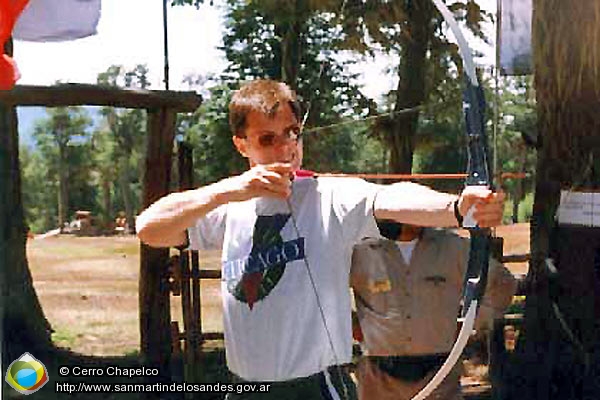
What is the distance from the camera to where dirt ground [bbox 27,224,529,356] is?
7.00 ft

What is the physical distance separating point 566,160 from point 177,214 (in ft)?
3.17

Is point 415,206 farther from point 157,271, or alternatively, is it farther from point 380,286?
point 157,271

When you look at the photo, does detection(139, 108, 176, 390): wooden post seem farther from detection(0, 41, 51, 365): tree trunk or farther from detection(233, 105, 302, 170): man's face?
detection(233, 105, 302, 170): man's face

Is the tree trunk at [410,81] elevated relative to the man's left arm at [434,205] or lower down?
elevated

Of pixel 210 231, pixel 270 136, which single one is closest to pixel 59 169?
pixel 210 231

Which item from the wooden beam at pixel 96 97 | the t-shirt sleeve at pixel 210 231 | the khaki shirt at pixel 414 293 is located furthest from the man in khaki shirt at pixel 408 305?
the wooden beam at pixel 96 97

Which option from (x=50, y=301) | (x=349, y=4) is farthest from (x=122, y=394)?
(x=349, y=4)

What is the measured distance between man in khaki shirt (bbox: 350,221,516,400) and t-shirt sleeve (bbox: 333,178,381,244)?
0.15 meters

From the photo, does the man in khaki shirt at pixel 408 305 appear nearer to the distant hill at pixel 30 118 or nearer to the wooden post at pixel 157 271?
the wooden post at pixel 157 271

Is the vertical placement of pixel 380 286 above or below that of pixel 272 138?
below

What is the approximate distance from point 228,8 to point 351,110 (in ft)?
1.23

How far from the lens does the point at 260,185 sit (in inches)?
60.8

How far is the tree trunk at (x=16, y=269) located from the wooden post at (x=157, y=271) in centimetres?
26

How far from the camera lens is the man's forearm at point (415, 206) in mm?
1556
